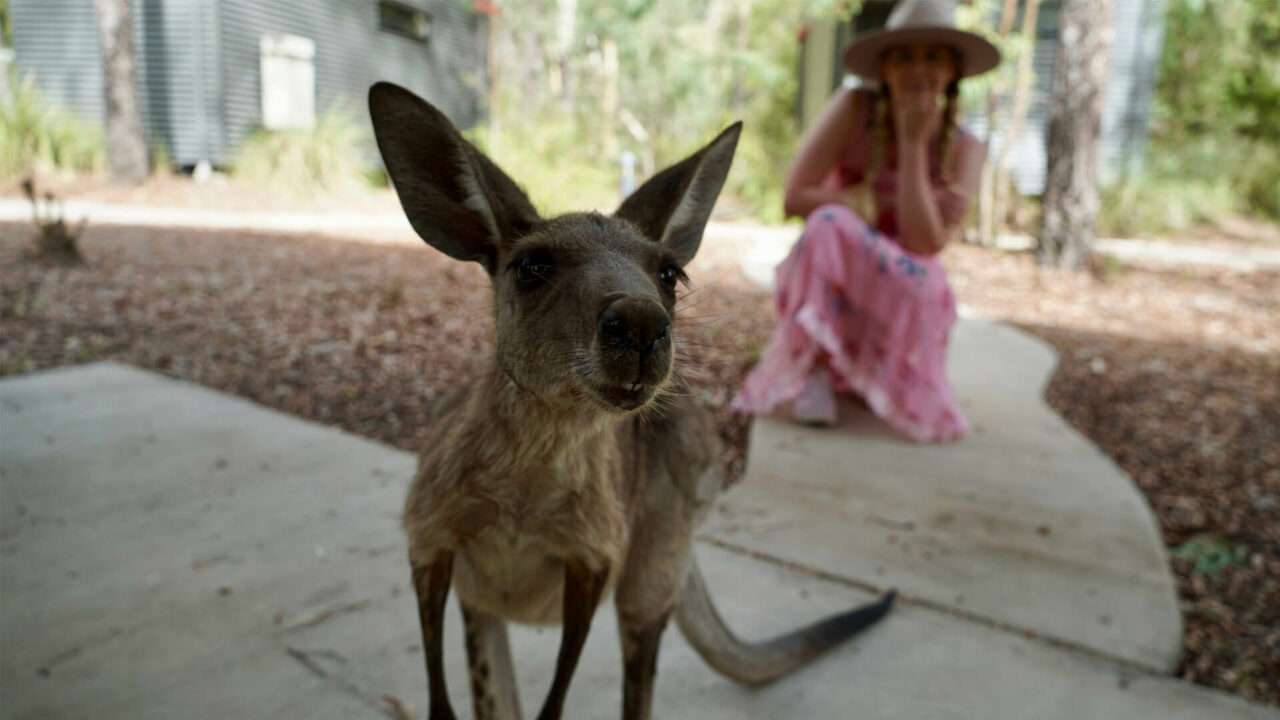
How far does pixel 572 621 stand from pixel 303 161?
1319 cm

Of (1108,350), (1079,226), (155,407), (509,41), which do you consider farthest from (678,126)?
(155,407)

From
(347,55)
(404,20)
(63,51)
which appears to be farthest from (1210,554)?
(404,20)

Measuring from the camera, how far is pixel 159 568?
2668 mm

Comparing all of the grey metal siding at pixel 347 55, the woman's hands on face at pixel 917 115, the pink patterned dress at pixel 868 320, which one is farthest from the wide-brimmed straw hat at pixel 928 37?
the grey metal siding at pixel 347 55

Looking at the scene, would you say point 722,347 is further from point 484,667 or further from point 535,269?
point 535,269

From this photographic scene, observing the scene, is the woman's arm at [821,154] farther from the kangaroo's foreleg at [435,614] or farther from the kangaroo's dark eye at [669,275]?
the kangaroo's foreleg at [435,614]

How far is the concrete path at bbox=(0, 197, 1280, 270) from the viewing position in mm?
9672

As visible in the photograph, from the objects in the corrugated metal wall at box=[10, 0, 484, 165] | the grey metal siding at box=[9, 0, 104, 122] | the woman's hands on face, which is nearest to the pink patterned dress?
the woman's hands on face

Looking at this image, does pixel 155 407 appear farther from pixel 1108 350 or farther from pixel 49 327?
pixel 1108 350

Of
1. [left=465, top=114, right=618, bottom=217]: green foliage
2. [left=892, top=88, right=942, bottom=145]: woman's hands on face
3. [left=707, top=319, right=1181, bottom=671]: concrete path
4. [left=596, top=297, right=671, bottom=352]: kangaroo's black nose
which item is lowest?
[left=707, top=319, right=1181, bottom=671]: concrete path

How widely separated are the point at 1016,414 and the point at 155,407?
419 cm

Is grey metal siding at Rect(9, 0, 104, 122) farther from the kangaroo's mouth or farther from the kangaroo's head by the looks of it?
the kangaroo's mouth

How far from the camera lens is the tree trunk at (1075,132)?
8.04 m

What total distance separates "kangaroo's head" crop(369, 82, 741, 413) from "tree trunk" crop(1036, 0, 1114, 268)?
7562 mm
